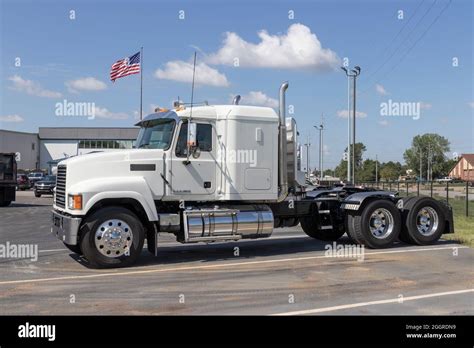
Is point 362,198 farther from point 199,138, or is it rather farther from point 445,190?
point 445,190

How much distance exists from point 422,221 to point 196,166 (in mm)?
5970

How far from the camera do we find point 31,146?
320 feet

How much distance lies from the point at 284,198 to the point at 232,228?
5.42 ft

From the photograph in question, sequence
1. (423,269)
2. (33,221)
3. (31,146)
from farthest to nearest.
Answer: (31,146)
(33,221)
(423,269)

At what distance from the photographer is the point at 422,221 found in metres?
12.9

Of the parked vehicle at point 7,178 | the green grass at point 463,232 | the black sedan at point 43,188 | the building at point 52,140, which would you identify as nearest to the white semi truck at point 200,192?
the green grass at point 463,232

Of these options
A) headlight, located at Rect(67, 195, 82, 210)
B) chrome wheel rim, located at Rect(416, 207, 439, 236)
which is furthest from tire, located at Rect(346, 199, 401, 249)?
headlight, located at Rect(67, 195, 82, 210)

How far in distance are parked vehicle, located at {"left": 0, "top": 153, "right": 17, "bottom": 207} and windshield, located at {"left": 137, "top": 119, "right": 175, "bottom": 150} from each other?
20.4m
